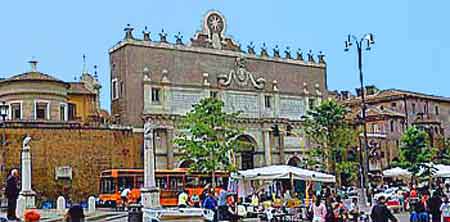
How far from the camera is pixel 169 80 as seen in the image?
148ft

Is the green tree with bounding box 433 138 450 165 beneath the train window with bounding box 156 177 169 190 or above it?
above

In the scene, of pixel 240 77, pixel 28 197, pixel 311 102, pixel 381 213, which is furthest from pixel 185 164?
pixel 381 213

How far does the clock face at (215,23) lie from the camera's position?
161ft

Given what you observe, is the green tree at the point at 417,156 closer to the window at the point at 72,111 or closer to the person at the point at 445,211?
the window at the point at 72,111

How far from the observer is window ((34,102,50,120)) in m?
43.0

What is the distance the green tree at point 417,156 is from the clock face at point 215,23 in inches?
587

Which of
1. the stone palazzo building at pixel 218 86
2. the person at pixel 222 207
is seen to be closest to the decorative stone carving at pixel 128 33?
the stone palazzo building at pixel 218 86

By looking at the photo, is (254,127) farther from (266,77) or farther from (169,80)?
(169,80)

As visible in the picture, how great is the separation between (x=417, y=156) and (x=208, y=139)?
13.1m

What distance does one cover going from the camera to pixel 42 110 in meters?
43.3

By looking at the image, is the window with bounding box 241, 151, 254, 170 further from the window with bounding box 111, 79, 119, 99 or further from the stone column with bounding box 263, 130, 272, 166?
the window with bounding box 111, 79, 119, 99

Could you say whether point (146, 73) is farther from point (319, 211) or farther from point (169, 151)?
point (319, 211)

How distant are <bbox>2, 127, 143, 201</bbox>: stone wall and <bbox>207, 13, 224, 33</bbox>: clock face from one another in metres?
10.7

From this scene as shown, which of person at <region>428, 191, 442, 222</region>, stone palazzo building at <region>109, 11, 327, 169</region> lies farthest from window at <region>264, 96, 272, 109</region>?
person at <region>428, 191, 442, 222</region>
